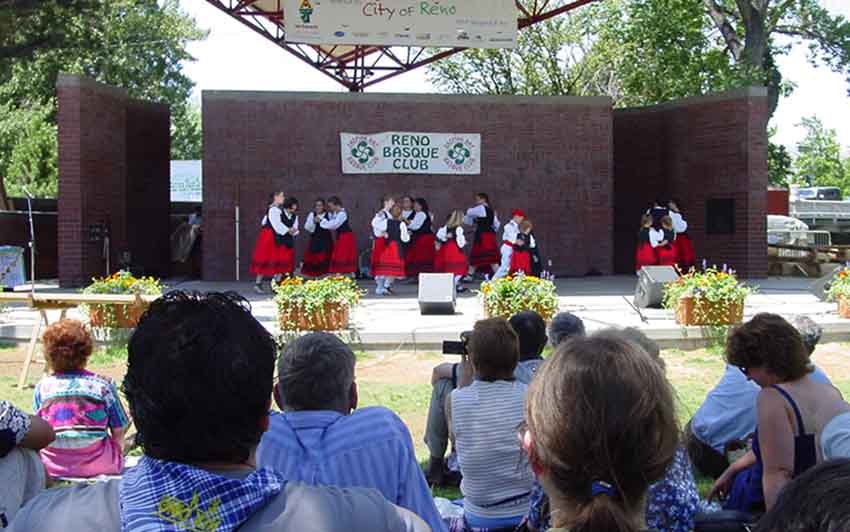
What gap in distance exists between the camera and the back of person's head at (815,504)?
1.11 m

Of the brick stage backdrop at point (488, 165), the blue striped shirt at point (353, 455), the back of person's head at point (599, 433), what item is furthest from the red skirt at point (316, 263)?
the back of person's head at point (599, 433)

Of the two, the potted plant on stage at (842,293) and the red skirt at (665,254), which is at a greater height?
the red skirt at (665,254)

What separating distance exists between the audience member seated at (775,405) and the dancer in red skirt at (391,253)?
12200 mm

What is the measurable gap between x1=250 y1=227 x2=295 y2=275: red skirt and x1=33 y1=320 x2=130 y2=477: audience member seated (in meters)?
11.4

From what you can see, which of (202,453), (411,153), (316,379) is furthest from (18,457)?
(411,153)

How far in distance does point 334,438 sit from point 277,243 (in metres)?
13.7

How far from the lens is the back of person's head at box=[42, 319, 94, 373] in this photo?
4.86 m

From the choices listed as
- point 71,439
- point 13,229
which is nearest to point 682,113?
point 13,229

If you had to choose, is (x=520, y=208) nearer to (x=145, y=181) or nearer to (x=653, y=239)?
(x=653, y=239)

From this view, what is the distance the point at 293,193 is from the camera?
1914 cm

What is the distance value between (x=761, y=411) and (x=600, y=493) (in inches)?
83.4

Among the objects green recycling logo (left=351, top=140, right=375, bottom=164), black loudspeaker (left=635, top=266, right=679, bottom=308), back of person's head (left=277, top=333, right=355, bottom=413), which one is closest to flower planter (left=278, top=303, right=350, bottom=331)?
black loudspeaker (left=635, top=266, right=679, bottom=308)

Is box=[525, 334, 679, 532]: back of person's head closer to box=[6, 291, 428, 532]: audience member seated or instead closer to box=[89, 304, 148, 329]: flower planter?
box=[6, 291, 428, 532]: audience member seated

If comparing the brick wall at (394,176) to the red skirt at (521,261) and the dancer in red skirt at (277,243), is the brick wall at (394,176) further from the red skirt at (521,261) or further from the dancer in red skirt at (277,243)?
the red skirt at (521,261)
